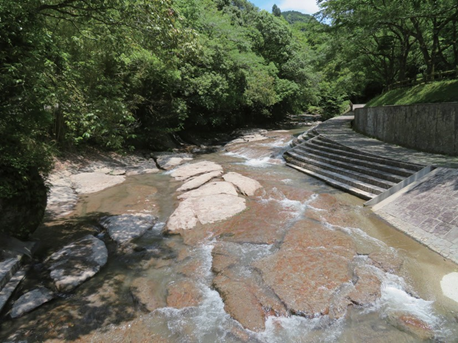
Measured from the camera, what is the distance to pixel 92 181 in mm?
10023

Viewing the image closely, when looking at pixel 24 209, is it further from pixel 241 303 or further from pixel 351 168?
pixel 351 168

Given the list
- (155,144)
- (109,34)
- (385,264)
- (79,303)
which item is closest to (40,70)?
(109,34)

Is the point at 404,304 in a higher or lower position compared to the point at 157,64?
lower

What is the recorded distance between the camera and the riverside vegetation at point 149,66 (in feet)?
12.3

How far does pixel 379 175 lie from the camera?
8039 mm

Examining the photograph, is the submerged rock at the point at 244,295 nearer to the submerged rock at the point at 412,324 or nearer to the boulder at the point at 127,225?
the submerged rock at the point at 412,324

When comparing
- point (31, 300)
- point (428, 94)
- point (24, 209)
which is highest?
point (428, 94)

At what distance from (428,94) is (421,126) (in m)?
2.40

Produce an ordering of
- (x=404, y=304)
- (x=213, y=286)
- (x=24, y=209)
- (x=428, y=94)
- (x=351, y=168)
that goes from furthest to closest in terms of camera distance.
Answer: (x=428, y=94) < (x=351, y=168) < (x=24, y=209) < (x=213, y=286) < (x=404, y=304)

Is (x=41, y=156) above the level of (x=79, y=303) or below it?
above

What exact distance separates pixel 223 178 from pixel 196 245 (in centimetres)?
449

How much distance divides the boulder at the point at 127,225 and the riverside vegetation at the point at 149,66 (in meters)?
1.56

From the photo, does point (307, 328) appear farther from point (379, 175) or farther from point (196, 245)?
point (379, 175)

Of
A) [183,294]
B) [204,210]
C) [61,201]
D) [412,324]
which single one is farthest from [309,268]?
[61,201]
